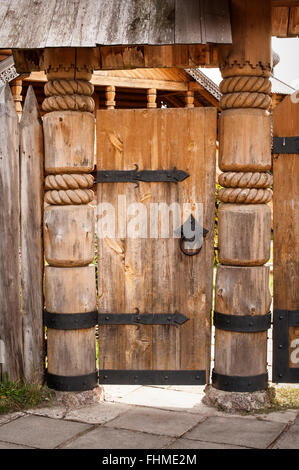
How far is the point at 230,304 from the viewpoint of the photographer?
4328 mm

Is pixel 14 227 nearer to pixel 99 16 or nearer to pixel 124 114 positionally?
pixel 124 114

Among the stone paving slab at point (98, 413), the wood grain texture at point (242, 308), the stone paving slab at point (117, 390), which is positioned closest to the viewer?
the stone paving slab at point (98, 413)

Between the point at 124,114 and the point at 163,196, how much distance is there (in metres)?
0.64

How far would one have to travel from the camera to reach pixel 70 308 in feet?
14.5

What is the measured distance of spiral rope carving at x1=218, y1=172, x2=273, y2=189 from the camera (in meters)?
4.22

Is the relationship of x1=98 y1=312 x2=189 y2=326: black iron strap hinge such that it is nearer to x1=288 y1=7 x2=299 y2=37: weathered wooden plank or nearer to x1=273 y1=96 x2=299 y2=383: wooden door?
x1=273 y1=96 x2=299 y2=383: wooden door

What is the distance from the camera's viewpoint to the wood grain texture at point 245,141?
4227 millimetres

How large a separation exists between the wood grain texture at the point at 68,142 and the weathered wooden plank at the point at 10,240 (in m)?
0.28

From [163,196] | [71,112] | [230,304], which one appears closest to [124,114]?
[71,112]

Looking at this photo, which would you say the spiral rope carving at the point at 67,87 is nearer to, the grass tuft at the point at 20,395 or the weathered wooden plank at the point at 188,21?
the weathered wooden plank at the point at 188,21

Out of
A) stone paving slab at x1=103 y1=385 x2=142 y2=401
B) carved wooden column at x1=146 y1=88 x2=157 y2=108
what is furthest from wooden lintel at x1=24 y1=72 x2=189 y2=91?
stone paving slab at x1=103 y1=385 x2=142 y2=401

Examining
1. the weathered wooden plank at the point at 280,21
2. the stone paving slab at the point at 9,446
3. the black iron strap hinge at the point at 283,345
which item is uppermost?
the weathered wooden plank at the point at 280,21

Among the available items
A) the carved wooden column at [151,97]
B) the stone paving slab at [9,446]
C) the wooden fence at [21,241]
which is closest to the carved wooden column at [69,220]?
the wooden fence at [21,241]

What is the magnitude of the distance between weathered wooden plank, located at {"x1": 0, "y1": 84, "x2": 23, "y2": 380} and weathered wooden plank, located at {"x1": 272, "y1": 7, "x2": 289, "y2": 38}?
1.97m
